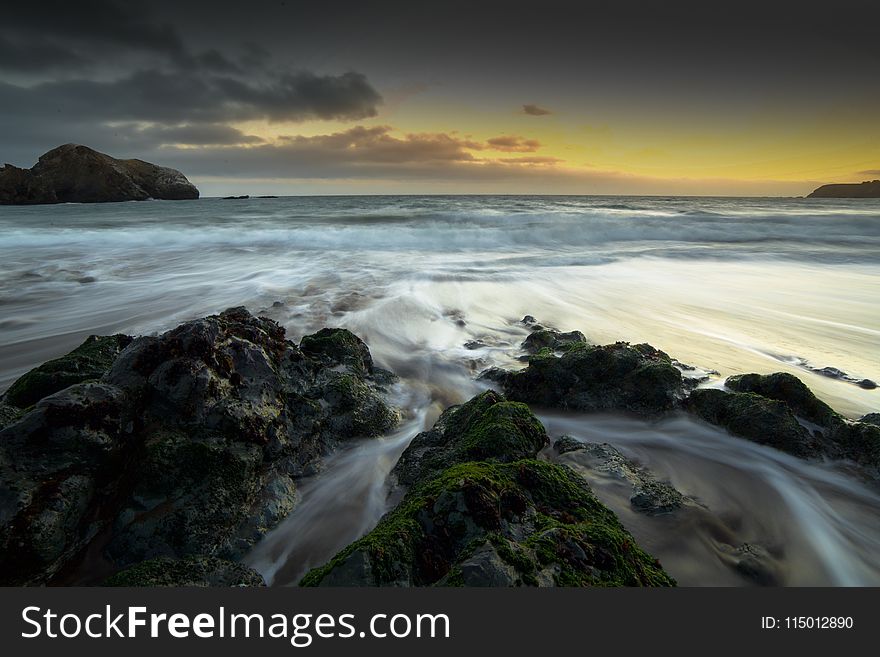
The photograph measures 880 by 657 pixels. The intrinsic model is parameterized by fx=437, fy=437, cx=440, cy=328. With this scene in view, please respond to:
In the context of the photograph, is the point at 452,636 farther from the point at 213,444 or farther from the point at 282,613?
the point at 213,444

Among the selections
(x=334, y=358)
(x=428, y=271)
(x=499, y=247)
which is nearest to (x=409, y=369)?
(x=334, y=358)

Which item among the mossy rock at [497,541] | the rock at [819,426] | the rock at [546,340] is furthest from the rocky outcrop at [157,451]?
the rock at [819,426]

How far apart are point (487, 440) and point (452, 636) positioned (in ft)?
5.41

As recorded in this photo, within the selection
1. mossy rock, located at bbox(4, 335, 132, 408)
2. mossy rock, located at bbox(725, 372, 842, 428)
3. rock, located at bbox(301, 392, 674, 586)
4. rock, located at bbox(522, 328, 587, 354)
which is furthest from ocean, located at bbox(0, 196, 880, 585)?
mossy rock, located at bbox(4, 335, 132, 408)

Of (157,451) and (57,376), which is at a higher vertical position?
(57,376)

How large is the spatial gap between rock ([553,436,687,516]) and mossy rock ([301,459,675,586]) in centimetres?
93

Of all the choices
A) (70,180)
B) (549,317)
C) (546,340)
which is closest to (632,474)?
(546,340)

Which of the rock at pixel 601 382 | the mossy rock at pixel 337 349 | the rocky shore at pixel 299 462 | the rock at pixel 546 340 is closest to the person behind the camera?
the rocky shore at pixel 299 462

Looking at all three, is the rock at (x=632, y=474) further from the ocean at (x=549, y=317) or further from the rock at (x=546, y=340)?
the rock at (x=546, y=340)

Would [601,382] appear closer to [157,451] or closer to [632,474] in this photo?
[632,474]

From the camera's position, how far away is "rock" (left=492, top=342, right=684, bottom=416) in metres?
4.93

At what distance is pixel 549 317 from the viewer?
9062 mm

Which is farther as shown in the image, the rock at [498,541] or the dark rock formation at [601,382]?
the dark rock formation at [601,382]

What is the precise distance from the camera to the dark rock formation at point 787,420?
3.95 m
